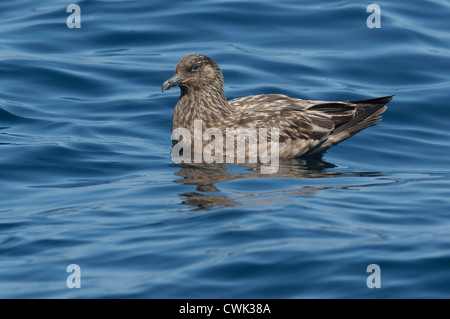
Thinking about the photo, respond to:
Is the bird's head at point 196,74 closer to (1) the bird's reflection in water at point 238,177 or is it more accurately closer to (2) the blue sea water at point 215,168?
(2) the blue sea water at point 215,168

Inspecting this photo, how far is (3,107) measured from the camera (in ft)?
33.5

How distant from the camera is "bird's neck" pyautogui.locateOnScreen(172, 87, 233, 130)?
8.81 m

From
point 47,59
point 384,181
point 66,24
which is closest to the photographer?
point 384,181

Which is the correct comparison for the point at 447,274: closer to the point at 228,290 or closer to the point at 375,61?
the point at 228,290

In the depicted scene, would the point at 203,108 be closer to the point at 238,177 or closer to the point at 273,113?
the point at 273,113

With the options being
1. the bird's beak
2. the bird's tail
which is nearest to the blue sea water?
the bird's tail

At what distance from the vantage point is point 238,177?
8.01 metres

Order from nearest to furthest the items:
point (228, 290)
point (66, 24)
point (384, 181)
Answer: point (228, 290) < point (384, 181) < point (66, 24)

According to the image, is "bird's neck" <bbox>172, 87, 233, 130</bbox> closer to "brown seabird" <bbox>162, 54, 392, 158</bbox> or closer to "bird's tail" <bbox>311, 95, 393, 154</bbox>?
"brown seabird" <bbox>162, 54, 392, 158</bbox>

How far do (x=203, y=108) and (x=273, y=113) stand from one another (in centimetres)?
74

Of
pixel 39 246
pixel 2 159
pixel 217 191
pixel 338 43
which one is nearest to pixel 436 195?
pixel 217 191

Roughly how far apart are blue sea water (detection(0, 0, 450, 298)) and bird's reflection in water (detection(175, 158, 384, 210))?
30 mm

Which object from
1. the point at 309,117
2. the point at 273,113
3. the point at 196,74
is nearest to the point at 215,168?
the point at 273,113

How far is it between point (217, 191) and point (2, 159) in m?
2.46
